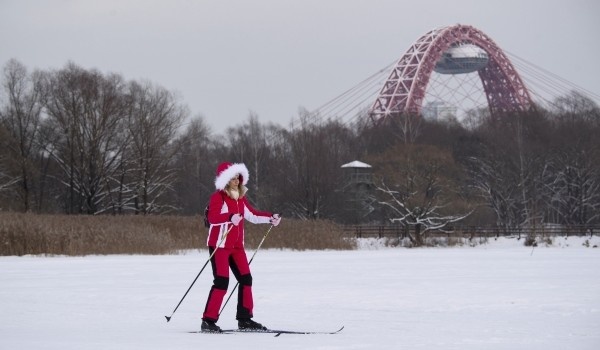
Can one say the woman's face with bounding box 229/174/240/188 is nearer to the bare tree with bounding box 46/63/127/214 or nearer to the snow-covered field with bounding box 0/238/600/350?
the snow-covered field with bounding box 0/238/600/350

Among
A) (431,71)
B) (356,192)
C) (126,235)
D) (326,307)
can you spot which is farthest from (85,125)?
(431,71)

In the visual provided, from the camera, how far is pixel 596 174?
2325 inches

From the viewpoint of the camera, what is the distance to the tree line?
1858 inches

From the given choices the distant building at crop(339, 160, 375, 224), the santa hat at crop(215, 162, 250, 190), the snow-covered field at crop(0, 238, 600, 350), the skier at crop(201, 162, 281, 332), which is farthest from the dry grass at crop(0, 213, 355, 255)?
the distant building at crop(339, 160, 375, 224)

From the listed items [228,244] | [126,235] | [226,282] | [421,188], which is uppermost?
[421,188]

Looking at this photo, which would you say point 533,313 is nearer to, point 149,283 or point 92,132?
point 149,283

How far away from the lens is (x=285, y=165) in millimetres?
67188

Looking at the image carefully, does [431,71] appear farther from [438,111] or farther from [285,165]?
[285,165]

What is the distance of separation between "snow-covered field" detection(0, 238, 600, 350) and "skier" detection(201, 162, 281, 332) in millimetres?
426

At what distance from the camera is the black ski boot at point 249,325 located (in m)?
10.2

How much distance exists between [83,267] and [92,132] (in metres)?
28.9

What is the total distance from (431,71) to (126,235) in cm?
6433

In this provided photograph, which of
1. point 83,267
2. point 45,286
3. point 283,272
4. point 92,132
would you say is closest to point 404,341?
point 45,286

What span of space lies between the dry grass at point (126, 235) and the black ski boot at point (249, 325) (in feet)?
59.7
